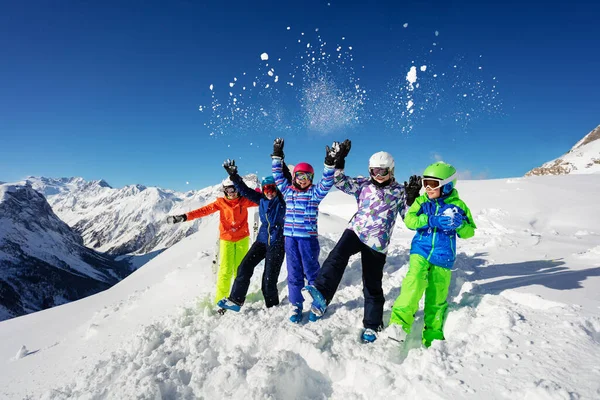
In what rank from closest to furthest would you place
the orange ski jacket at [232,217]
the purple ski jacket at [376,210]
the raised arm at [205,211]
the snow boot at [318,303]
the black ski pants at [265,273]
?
the snow boot at [318,303]
the purple ski jacket at [376,210]
the black ski pants at [265,273]
the orange ski jacket at [232,217]
the raised arm at [205,211]

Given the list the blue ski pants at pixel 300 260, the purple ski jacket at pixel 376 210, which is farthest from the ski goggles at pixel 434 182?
the blue ski pants at pixel 300 260

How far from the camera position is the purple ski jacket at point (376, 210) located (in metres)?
4.52

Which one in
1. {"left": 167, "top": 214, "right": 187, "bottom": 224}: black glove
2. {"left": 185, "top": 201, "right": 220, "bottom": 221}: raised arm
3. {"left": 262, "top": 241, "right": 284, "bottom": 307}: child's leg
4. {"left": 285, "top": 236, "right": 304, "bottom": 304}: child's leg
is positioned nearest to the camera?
{"left": 285, "top": 236, "right": 304, "bottom": 304}: child's leg

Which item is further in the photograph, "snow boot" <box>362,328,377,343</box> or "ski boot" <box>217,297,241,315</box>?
"ski boot" <box>217,297,241,315</box>

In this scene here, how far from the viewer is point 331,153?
473 cm

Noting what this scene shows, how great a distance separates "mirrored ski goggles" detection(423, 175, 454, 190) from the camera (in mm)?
4359

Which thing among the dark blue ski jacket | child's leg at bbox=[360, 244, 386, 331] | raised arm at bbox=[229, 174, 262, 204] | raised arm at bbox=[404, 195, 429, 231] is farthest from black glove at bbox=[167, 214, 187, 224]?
raised arm at bbox=[404, 195, 429, 231]

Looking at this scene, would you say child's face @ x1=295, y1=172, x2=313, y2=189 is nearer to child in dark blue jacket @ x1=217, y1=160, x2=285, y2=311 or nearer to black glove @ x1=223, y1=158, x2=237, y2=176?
child in dark blue jacket @ x1=217, y1=160, x2=285, y2=311

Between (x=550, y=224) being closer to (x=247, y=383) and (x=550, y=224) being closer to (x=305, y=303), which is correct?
(x=305, y=303)

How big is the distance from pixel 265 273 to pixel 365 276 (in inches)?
68.4

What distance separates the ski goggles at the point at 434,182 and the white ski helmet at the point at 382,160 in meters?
0.56

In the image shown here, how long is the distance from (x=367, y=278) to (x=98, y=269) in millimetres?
235412

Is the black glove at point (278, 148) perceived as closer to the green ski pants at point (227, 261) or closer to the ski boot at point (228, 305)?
the green ski pants at point (227, 261)

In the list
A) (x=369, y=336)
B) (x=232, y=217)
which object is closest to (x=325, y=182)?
(x=232, y=217)
